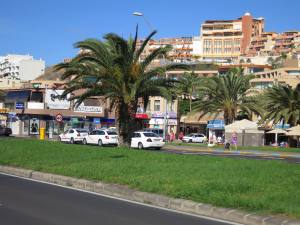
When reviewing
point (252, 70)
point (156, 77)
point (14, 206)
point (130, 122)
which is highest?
point (252, 70)

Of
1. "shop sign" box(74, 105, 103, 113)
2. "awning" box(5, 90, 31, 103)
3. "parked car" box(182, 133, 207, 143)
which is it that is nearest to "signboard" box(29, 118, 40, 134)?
"awning" box(5, 90, 31, 103)

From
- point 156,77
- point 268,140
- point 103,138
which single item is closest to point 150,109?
point 268,140

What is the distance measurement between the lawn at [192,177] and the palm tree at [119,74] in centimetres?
914

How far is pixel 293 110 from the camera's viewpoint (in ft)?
182

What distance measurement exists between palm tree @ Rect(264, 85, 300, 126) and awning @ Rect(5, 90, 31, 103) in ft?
128

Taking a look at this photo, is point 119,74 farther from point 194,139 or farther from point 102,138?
point 194,139

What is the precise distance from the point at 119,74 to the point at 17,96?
56012 millimetres

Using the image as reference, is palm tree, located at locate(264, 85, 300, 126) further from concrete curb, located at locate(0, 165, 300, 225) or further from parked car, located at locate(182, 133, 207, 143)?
concrete curb, located at locate(0, 165, 300, 225)

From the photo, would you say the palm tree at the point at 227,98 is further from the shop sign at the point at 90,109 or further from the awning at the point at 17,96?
the awning at the point at 17,96

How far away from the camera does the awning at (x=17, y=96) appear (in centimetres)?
8025

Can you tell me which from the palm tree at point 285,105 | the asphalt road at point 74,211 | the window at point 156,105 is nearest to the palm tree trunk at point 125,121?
the asphalt road at point 74,211

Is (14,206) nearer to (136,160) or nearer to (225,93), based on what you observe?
(136,160)

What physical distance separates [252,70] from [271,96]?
259 feet

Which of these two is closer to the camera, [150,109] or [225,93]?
[225,93]
